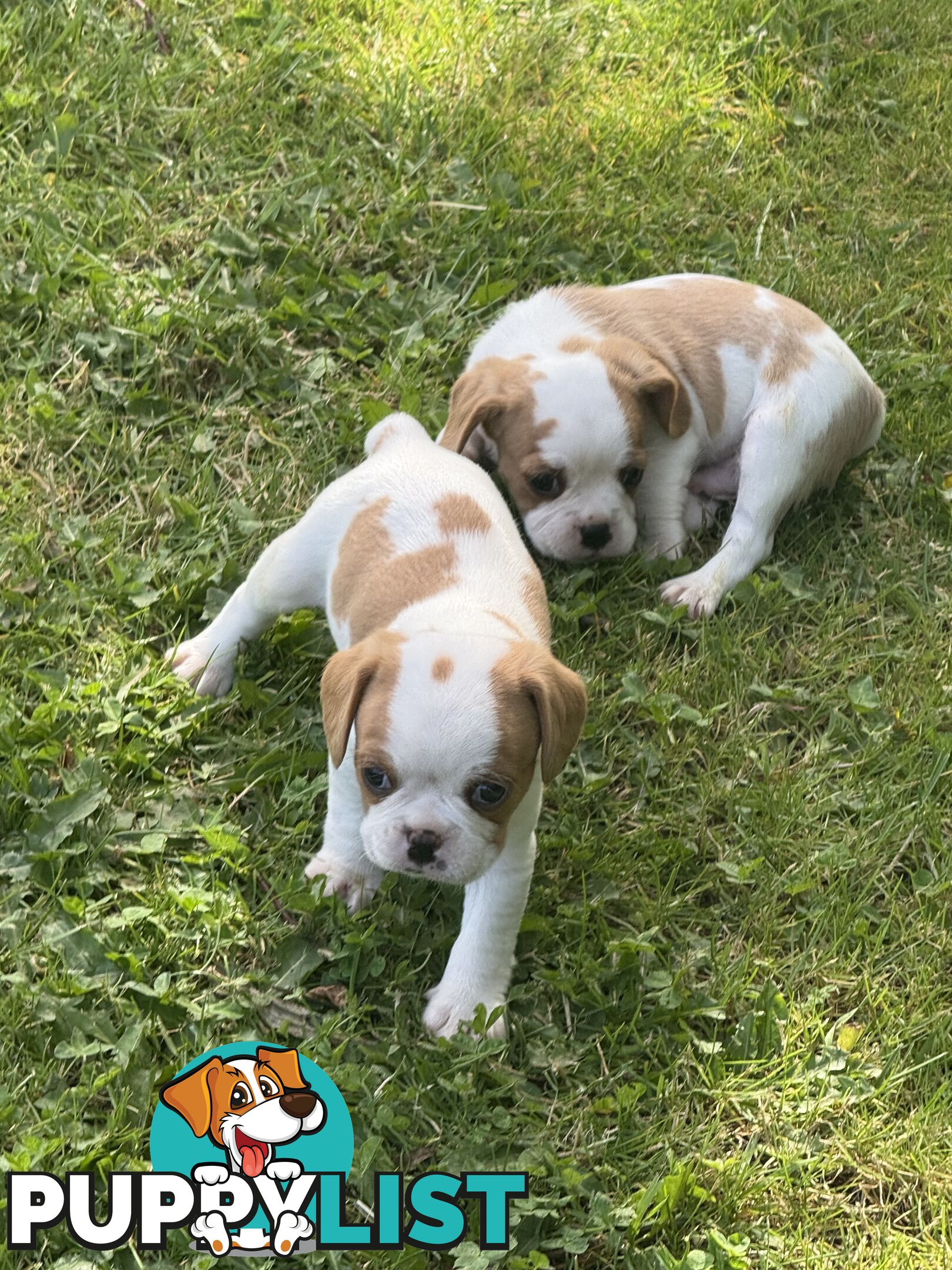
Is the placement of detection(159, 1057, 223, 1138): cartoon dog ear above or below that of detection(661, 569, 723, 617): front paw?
above

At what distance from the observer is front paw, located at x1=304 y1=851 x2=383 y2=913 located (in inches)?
154

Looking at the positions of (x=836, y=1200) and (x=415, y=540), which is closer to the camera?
(x=836, y=1200)

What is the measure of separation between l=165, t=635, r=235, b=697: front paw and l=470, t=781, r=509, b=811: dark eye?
1.38m

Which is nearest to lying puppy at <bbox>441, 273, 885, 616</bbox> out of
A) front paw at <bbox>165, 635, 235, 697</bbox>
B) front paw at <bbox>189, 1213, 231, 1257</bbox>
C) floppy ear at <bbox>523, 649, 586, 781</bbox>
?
front paw at <bbox>165, 635, 235, 697</bbox>

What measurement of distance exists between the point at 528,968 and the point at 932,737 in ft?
5.69

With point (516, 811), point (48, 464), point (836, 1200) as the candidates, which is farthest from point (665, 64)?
point (836, 1200)

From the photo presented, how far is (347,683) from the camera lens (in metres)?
3.32

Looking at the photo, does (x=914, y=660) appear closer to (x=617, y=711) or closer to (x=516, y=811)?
(x=617, y=711)

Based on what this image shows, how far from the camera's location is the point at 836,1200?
3.59m

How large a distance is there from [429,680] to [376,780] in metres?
0.33

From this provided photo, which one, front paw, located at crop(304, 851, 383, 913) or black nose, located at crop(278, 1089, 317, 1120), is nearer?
black nose, located at crop(278, 1089, 317, 1120)

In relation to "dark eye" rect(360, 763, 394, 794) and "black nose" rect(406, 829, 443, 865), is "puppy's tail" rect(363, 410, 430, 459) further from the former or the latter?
"black nose" rect(406, 829, 443, 865)

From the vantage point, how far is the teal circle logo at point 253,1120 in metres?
3.17

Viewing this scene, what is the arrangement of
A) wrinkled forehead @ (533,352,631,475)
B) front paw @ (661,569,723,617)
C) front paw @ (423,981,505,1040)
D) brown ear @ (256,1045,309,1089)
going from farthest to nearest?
1. front paw @ (661,569,723,617)
2. wrinkled forehead @ (533,352,631,475)
3. front paw @ (423,981,505,1040)
4. brown ear @ (256,1045,309,1089)
